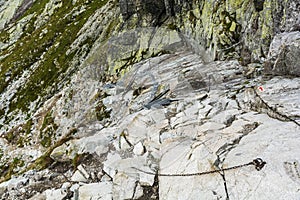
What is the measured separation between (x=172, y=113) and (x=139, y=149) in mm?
3700

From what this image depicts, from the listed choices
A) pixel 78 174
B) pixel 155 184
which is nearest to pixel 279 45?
pixel 155 184

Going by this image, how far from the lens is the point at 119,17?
3994 cm

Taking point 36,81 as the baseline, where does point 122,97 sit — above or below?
above

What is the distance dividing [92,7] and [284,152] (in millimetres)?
59781

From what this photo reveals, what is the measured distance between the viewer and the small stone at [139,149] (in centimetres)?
1553

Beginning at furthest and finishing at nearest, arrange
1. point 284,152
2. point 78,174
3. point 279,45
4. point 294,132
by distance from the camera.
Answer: point 279,45, point 78,174, point 294,132, point 284,152

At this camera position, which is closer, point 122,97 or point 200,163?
point 200,163

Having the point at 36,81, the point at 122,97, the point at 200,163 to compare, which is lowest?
the point at 36,81

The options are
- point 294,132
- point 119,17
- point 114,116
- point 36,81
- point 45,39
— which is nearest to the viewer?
point 294,132

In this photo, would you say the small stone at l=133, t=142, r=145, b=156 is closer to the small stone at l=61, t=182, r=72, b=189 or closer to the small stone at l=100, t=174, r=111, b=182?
the small stone at l=100, t=174, r=111, b=182

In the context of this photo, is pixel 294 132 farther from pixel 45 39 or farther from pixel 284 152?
pixel 45 39

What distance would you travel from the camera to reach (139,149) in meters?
15.7

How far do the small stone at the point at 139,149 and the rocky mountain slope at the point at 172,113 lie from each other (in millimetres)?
61

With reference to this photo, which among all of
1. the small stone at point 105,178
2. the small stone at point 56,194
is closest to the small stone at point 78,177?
the small stone at point 56,194
